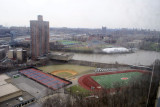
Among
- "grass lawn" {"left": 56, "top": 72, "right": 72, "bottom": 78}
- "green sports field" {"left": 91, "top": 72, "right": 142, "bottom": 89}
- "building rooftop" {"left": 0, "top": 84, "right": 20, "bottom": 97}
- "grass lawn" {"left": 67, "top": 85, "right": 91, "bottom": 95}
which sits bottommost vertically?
"grass lawn" {"left": 67, "top": 85, "right": 91, "bottom": 95}

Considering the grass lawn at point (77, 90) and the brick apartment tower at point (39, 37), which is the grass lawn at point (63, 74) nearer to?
the grass lawn at point (77, 90)

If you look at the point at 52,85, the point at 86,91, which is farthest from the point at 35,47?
the point at 86,91

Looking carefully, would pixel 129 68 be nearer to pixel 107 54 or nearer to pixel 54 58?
pixel 107 54

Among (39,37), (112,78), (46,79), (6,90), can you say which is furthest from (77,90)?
(39,37)

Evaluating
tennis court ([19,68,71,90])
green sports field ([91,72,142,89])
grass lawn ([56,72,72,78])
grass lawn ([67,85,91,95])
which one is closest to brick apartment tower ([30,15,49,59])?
tennis court ([19,68,71,90])

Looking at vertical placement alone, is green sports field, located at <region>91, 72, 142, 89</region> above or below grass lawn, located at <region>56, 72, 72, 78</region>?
above

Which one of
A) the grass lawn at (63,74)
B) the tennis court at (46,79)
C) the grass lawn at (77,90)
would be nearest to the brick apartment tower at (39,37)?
the tennis court at (46,79)

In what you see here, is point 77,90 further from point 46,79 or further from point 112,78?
point 112,78

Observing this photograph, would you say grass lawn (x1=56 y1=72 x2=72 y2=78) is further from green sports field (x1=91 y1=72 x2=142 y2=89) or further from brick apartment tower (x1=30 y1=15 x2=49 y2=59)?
brick apartment tower (x1=30 y1=15 x2=49 y2=59)
